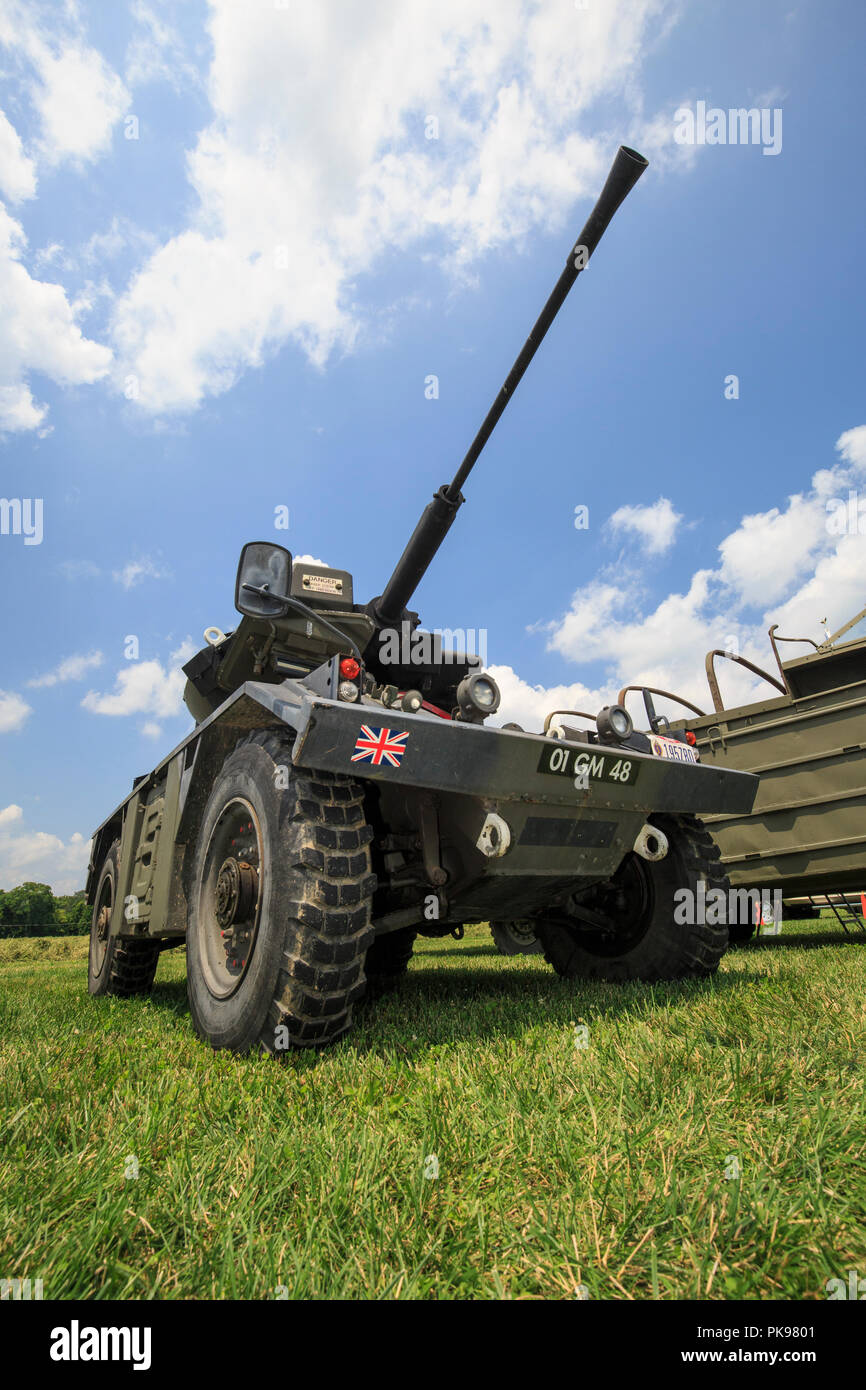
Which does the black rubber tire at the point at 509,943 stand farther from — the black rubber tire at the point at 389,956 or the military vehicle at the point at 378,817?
the black rubber tire at the point at 389,956

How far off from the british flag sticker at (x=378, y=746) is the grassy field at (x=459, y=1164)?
1001mm

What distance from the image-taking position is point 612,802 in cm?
335

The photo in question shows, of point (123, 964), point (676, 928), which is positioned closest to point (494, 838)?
point (676, 928)

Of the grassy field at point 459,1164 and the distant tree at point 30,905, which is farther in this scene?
the distant tree at point 30,905

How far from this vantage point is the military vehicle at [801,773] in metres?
6.49

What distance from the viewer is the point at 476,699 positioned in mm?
3053

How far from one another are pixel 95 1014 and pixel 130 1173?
3.34 meters

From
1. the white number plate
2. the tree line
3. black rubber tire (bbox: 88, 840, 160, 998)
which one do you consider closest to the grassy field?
the white number plate

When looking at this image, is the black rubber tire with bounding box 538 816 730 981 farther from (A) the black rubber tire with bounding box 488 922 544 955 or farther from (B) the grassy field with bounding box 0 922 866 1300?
(A) the black rubber tire with bounding box 488 922 544 955

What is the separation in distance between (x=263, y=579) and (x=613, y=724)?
1.79 metres

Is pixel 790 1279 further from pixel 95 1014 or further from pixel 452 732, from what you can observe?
pixel 95 1014

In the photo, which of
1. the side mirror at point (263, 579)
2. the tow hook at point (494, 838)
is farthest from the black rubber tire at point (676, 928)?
the side mirror at point (263, 579)

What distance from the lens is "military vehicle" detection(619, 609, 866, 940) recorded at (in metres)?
6.49
